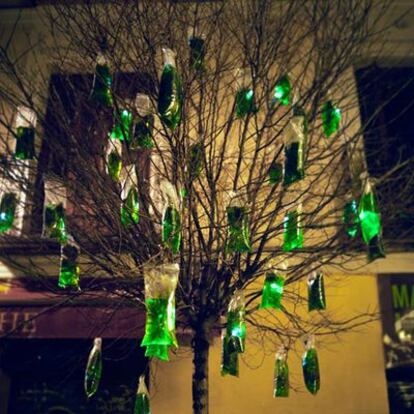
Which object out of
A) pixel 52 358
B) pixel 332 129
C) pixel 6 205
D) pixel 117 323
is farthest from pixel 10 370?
pixel 332 129

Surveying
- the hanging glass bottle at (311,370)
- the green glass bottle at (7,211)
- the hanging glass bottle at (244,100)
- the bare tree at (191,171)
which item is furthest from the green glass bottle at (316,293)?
the green glass bottle at (7,211)

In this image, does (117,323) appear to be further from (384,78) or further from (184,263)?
(384,78)

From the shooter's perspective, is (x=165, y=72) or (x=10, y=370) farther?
(x=10, y=370)

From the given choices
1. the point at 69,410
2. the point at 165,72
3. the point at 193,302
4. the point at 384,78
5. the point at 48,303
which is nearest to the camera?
the point at 165,72

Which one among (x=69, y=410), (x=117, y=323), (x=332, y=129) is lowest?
(x=69, y=410)

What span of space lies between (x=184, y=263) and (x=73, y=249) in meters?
1.06

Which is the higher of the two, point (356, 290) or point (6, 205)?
point (6, 205)

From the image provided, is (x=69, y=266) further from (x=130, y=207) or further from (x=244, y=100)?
(x=244, y=100)

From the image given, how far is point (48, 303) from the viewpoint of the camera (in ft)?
18.1

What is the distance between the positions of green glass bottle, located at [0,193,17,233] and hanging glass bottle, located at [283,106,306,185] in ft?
10.1

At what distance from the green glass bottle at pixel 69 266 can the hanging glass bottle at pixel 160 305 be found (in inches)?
45.9

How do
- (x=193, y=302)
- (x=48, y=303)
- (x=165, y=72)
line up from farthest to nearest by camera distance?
(x=48, y=303)
(x=193, y=302)
(x=165, y=72)

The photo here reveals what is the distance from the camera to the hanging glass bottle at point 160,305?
3363 millimetres

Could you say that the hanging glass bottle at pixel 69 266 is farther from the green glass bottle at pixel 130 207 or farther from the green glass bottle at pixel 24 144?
the green glass bottle at pixel 24 144
